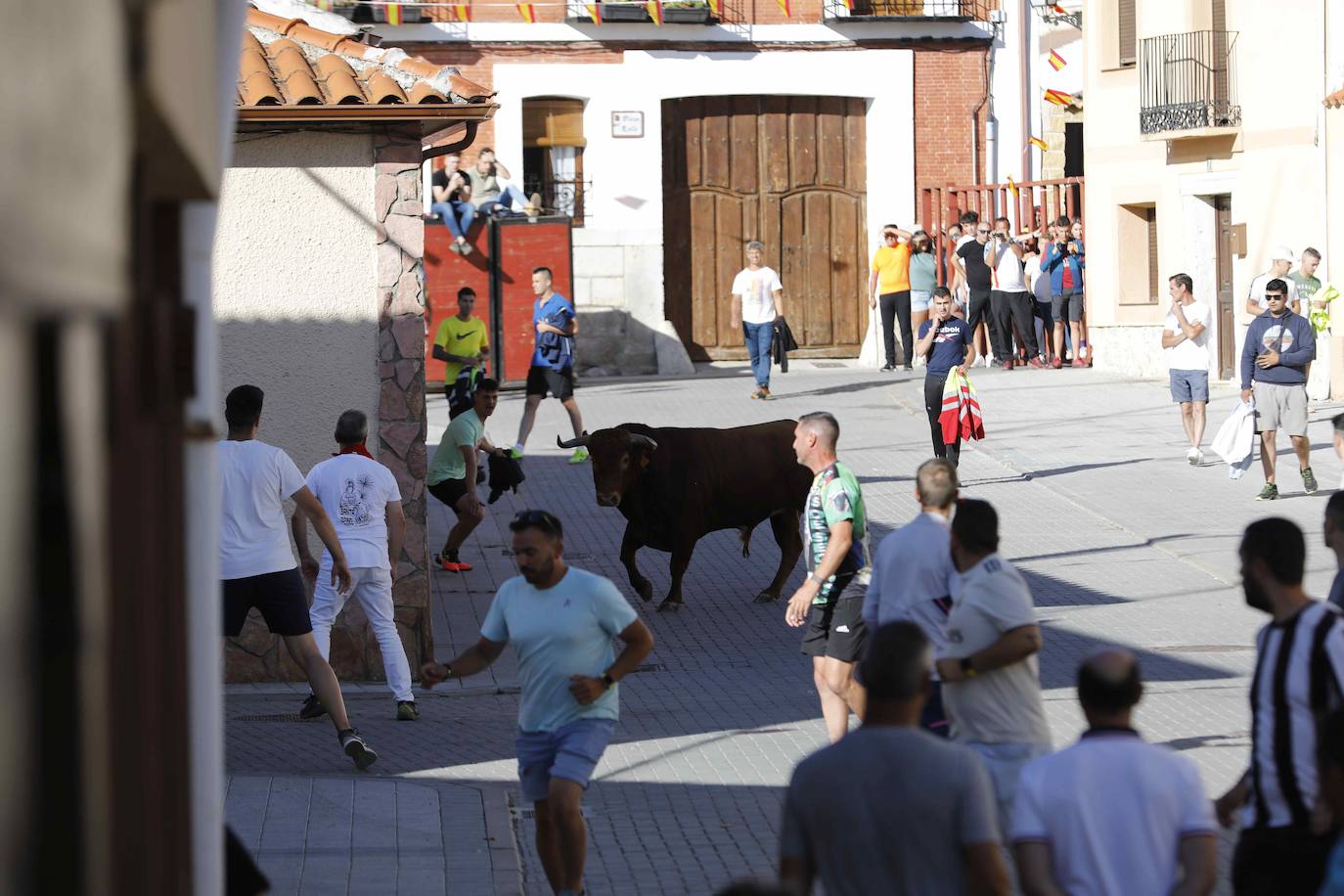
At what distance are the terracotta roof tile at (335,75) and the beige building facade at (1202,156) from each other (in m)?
15.1

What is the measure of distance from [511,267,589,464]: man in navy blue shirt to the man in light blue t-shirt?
11.8 m

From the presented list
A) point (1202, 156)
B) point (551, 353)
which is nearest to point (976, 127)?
point (1202, 156)

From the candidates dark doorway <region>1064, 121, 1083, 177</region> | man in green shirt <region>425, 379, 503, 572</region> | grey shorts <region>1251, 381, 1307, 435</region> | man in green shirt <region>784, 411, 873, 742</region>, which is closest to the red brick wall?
dark doorway <region>1064, 121, 1083, 177</region>

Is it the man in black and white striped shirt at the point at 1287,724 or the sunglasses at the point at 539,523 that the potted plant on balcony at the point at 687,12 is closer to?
the sunglasses at the point at 539,523

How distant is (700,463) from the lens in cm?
1334

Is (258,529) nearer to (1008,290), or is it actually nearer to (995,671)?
(995,671)

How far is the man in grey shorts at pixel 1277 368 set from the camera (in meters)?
16.1

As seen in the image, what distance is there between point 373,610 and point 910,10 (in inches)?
894

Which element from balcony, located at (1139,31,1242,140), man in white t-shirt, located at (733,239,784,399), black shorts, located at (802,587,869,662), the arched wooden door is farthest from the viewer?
the arched wooden door

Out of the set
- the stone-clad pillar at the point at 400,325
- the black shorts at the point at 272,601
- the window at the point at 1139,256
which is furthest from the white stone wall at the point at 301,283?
the window at the point at 1139,256

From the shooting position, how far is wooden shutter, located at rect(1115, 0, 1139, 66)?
28391mm

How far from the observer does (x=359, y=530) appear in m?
9.95

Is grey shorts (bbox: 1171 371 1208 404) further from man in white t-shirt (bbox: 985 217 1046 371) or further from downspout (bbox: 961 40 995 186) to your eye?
downspout (bbox: 961 40 995 186)

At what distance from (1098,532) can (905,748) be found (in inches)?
460
